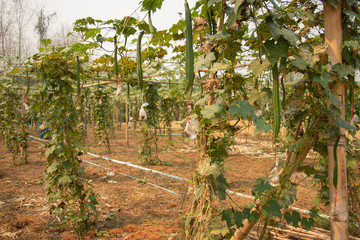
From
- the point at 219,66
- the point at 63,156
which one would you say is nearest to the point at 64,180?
the point at 63,156

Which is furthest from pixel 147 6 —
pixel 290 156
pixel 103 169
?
pixel 103 169

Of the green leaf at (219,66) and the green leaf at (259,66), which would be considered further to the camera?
the green leaf at (219,66)

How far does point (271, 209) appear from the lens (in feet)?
4.61

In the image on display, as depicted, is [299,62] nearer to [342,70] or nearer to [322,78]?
[322,78]

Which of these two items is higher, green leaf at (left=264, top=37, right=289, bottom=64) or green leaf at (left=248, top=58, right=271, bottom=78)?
green leaf at (left=264, top=37, right=289, bottom=64)

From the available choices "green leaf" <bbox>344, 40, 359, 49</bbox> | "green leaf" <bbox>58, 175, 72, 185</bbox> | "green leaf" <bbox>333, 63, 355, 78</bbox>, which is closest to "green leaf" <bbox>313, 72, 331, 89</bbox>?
"green leaf" <bbox>333, 63, 355, 78</bbox>

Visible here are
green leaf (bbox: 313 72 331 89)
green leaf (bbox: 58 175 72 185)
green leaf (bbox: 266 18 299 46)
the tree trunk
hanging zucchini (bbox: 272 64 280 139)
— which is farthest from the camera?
green leaf (bbox: 58 175 72 185)

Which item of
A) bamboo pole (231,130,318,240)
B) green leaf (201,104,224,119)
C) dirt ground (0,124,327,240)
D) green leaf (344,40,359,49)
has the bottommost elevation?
dirt ground (0,124,327,240)

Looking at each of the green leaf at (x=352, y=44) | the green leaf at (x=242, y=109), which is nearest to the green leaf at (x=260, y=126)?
the green leaf at (x=242, y=109)

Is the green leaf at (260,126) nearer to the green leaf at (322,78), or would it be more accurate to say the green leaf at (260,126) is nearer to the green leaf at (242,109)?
the green leaf at (242,109)

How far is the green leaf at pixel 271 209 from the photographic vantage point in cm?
138

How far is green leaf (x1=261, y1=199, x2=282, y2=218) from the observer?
4.52 ft

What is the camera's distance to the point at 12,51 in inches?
675

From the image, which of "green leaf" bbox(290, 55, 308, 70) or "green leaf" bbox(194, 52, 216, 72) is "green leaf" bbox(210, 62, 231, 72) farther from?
"green leaf" bbox(290, 55, 308, 70)
